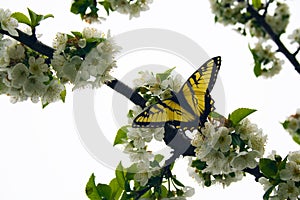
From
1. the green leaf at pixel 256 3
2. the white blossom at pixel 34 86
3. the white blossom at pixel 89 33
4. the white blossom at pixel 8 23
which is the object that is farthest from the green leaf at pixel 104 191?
the green leaf at pixel 256 3

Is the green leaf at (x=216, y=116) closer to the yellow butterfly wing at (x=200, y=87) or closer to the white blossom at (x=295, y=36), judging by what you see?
the yellow butterfly wing at (x=200, y=87)

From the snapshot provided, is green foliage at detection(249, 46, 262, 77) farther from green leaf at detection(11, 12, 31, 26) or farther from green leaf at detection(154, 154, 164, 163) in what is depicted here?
green leaf at detection(11, 12, 31, 26)

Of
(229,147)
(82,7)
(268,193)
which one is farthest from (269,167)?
(82,7)

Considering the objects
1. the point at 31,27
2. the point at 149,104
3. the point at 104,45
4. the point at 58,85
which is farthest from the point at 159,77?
the point at 31,27

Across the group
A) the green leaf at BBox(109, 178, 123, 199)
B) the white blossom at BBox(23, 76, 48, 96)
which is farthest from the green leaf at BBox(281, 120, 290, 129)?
the white blossom at BBox(23, 76, 48, 96)

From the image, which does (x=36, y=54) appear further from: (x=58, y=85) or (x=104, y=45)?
(x=104, y=45)

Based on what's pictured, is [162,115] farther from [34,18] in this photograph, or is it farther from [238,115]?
[34,18]
